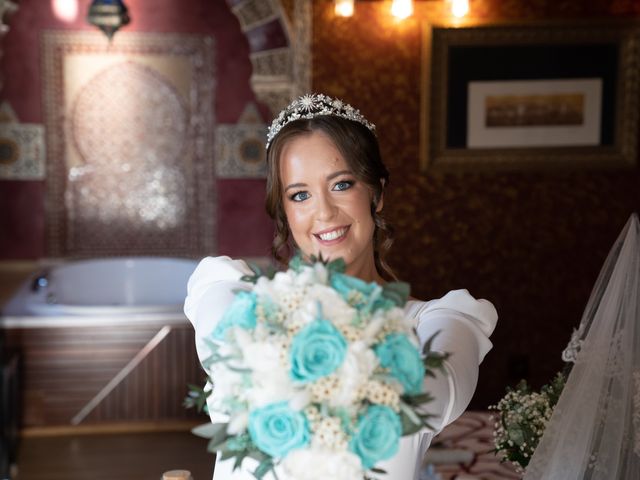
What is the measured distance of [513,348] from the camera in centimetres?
468

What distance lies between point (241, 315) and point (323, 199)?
58 cm

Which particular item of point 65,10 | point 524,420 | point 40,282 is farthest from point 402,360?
point 65,10

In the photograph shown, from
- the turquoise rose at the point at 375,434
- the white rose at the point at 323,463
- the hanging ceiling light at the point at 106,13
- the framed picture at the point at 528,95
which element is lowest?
the white rose at the point at 323,463

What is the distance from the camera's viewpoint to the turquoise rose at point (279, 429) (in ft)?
3.03

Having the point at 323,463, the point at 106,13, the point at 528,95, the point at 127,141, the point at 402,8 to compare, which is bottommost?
the point at 323,463

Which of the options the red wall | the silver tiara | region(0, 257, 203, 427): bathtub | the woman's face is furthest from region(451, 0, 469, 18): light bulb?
the woman's face

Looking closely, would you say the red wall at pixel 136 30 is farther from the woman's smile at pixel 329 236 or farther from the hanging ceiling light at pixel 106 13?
the woman's smile at pixel 329 236

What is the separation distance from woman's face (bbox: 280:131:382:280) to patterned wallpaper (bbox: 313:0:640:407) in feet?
9.41

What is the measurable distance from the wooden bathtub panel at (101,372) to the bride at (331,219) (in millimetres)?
3005

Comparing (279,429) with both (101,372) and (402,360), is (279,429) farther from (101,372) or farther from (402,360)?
(101,372)

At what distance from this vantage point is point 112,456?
4.32 metres

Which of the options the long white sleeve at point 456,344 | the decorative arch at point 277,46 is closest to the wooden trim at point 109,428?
the decorative arch at point 277,46

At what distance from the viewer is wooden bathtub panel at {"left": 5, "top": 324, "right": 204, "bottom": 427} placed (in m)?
4.52

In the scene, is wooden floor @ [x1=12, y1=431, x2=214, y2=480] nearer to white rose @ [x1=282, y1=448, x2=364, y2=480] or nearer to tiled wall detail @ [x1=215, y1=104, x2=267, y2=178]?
tiled wall detail @ [x1=215, y1=104, x2=267, y2=178]
